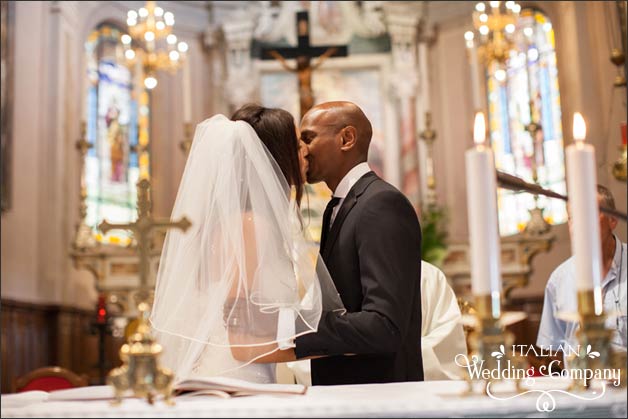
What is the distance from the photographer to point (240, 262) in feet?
8.87

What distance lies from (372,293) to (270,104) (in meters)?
10.5

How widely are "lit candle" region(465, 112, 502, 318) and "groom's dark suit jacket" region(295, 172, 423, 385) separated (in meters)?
0.86

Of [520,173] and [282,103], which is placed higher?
[282,103]

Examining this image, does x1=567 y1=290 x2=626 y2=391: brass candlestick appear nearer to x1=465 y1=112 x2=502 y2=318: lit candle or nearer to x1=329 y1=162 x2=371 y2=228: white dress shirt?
x1=465 y1=112 x2=502 y2=318: lit candle

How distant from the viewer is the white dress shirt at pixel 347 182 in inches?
128

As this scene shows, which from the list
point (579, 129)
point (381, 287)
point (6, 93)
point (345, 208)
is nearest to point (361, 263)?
point (381, 287)

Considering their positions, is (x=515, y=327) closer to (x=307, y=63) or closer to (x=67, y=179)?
(x=307, y=63)

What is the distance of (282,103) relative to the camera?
13.0m

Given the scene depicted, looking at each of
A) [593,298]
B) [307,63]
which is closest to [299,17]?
[307,63]

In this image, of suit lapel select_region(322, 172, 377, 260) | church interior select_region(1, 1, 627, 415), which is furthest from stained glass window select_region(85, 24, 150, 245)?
suit lapel select_region(322, 172, 377, 260)

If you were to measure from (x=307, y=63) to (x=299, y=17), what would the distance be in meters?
0.57

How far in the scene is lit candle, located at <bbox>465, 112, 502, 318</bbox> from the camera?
5.77 ft

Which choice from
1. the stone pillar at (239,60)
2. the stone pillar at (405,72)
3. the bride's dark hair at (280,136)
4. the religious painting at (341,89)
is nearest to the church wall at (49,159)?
the stone pillar at (239,60)

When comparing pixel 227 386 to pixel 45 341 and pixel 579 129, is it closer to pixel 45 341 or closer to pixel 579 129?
pixel 579 129
